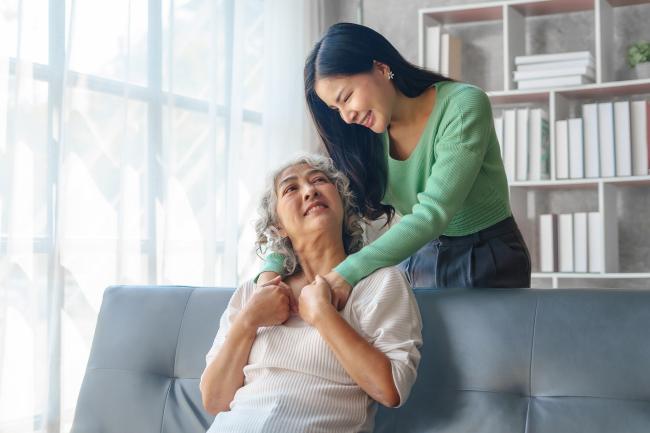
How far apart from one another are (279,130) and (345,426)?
236cm

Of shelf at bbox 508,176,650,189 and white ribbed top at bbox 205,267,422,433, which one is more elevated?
shelf at bbox 508,176,650,189

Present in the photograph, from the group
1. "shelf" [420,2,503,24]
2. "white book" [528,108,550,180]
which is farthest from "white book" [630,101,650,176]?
"shelf" [420,2,503,24]

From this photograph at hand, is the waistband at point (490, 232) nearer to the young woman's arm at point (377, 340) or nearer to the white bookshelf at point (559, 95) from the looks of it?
the young woman's arm at point (377, 340)

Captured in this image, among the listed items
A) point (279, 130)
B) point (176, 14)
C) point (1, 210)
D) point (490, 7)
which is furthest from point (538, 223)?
point (1, 210)

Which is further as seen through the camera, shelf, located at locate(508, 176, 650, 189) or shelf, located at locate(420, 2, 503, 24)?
shelf, located at locate(420, 2, 503, 24)

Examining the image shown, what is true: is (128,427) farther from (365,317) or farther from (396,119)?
(396,119)

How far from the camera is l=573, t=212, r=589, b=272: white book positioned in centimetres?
358

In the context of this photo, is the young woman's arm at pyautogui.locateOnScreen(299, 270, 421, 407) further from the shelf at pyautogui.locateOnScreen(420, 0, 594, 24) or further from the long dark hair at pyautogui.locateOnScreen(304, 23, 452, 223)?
→ the shelf at pyautogui.locateOnScreen(420, 0, 594, 24)

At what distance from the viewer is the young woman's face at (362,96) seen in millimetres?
1887

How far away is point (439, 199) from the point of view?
5.81ft

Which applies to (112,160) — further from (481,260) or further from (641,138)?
(641,138)

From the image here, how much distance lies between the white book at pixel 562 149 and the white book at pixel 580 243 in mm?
189

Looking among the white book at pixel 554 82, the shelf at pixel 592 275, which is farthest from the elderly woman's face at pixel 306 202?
the white book at pixel 554 82

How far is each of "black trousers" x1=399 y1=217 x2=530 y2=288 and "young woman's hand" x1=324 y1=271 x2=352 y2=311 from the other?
1.21 ft
